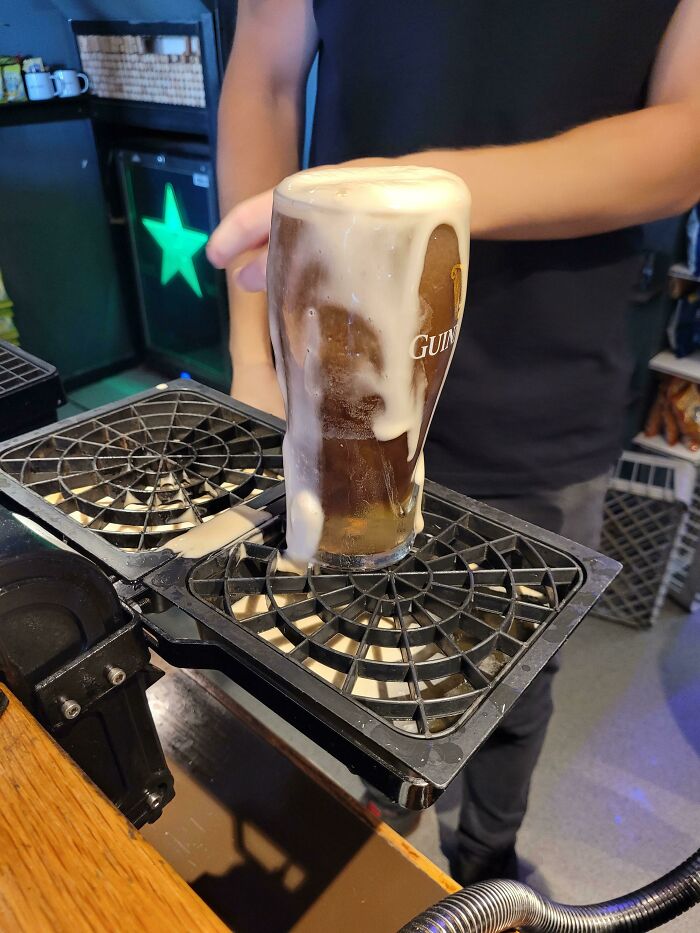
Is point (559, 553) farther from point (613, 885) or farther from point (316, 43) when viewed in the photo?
point (613, 885)

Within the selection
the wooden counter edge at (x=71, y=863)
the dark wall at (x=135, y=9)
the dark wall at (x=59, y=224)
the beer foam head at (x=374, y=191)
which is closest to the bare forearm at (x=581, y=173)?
the beer foam head at (x=374, y=191)

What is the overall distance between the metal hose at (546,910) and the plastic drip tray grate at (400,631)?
9 centimetres

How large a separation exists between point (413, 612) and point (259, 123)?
0.73m

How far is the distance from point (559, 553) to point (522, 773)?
0.57m

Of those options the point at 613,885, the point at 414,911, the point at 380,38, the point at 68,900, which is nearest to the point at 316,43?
the point at 380,38

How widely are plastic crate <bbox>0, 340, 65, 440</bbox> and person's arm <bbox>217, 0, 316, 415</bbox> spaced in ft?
0.86

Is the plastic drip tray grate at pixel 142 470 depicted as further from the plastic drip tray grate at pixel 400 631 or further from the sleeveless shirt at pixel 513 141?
the sleeveless shirt at pixel 513 141

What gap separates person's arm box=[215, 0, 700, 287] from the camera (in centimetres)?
61

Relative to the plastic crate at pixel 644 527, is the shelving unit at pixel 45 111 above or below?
above

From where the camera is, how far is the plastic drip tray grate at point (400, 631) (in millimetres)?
434

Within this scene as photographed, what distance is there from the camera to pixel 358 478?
558 mm

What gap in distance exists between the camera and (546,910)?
0.54 metres

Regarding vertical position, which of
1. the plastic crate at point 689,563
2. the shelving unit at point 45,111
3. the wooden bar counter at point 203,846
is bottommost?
the plastic crate at point 689,563

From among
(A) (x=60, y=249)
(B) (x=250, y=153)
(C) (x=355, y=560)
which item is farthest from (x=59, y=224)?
(C) (x=355, y=560)
